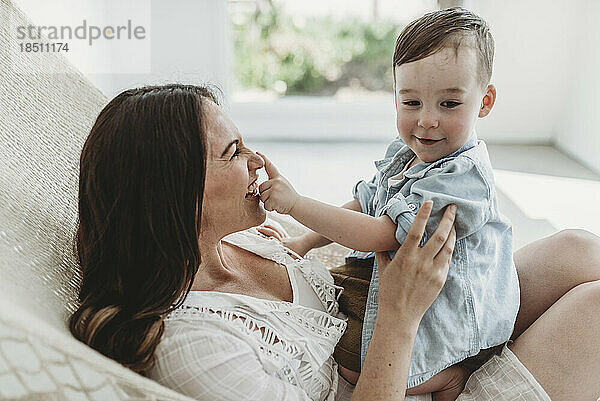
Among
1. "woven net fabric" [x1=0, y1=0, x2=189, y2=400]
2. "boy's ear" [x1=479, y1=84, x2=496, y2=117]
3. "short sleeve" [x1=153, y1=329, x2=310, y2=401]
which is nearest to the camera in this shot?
"woven net fabric" [x1=0, y1=0, x2=189, y2=400]

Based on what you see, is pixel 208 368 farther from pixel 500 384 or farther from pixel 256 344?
pixel 500 384

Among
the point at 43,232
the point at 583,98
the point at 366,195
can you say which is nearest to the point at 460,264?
the point at 366,195

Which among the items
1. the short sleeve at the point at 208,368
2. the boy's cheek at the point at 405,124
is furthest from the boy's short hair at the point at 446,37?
the short sleeve at the point at 208,368

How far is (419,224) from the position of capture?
3.97 ft

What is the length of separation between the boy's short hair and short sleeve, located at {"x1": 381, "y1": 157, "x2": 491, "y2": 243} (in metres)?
0.18

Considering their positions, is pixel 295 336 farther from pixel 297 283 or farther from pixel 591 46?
pixel 591 46

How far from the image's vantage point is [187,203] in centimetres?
113

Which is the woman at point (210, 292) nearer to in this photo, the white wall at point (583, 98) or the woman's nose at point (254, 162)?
the woman's nose at point (254, 162)

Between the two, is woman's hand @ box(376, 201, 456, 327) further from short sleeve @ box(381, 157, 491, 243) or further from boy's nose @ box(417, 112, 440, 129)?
boy's nose @ box(417, 112, 440, 129)

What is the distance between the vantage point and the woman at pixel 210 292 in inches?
42.0

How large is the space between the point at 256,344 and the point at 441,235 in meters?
0.37

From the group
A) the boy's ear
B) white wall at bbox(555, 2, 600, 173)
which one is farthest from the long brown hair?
white wall at bbox(555, 2, 600, 173)

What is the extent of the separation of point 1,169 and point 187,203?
0.35 metres

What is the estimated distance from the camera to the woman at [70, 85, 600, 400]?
1.07 metres
